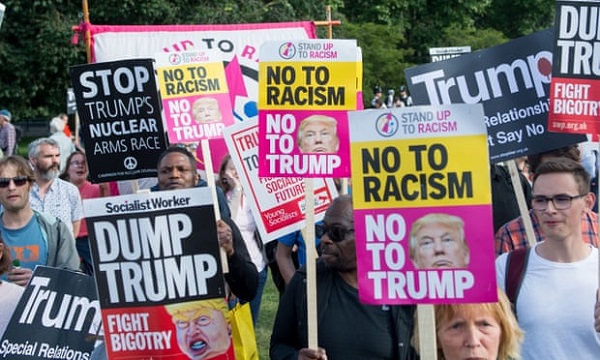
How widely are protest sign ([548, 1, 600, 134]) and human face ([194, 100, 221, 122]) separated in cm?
259

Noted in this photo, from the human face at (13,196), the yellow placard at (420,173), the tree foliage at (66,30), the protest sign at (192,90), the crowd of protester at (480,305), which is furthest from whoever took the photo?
the tree foliage at (66,30)

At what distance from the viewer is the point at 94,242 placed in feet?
16.3

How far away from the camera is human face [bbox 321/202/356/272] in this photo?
5000mm

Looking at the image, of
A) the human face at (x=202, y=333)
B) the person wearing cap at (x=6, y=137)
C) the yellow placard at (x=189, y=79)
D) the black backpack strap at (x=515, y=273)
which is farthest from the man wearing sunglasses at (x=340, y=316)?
the person wearing cap at (x=6, y=137)

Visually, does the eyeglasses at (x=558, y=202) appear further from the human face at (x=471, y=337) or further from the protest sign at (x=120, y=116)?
the protest sign at (x=120, y=116)

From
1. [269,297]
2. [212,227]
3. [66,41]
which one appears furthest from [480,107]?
[66,41]

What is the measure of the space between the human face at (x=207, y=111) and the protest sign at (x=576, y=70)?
259 centimetres

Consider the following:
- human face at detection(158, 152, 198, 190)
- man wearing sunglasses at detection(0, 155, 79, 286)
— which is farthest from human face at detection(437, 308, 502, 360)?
man wearing sunglasses at detection(0, 155, 79, 286)

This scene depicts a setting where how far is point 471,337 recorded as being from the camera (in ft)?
13.2

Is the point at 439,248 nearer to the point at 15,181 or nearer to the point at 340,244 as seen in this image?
the point at 340,244

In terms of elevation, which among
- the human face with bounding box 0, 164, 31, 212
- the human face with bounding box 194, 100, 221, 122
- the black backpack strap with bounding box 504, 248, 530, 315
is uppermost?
the human face with bounding box 194, 100, 221, 122

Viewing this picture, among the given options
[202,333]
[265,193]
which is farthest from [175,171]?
[202,333]

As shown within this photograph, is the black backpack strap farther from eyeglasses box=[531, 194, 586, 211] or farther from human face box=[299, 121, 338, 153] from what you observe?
human face box=[299, 121, 338, 153]

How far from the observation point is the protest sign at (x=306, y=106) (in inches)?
225
